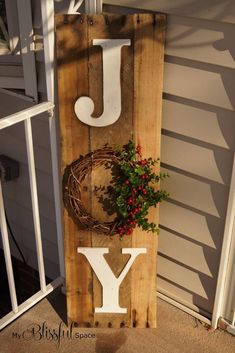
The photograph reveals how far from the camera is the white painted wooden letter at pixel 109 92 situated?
2.04 metres

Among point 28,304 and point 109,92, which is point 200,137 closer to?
point 109,92

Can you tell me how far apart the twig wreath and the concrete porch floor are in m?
0.59

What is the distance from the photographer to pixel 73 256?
95.1 inches

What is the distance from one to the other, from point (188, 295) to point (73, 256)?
0.71 metres

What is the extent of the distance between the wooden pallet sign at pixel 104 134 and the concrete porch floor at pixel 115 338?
68mm

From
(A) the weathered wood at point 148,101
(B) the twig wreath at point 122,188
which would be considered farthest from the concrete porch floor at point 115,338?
(B) the twig wreath at point 122,188

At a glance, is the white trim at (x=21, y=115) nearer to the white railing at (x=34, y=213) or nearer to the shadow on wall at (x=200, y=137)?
the white railing at (x=34, y=213)

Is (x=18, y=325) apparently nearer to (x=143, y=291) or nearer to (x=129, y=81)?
(x=143, y=291)

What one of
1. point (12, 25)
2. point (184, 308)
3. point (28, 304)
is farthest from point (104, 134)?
point (184, 308)

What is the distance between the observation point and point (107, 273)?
7.93ft

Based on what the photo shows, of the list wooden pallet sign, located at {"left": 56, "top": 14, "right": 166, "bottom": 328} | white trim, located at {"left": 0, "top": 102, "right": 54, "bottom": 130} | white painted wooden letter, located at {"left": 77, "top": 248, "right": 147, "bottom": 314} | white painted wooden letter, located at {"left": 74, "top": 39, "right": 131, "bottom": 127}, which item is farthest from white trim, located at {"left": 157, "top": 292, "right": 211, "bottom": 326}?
white trim, located at {"left": 0, "top": 102, "right": 54, "bottom": 130}

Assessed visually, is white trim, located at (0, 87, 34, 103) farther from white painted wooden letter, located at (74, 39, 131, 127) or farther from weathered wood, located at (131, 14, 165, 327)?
weathered wood, located at (131, 14, 165, 327)

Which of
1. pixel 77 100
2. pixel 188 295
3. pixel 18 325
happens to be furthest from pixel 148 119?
pixel 18 325

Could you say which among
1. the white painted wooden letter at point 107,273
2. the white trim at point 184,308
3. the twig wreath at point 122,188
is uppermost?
the twig wreath at point 122,188
